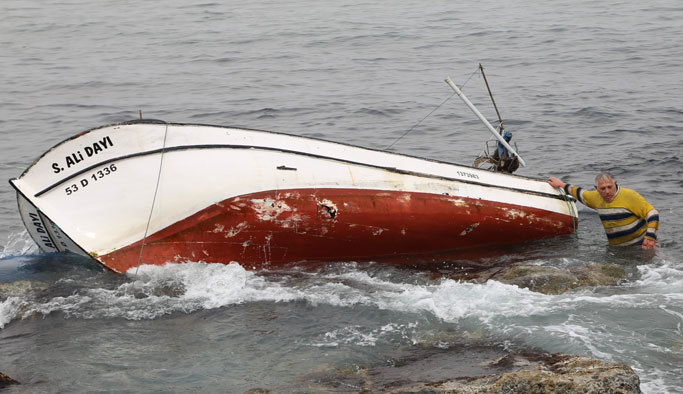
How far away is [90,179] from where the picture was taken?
8398 mm

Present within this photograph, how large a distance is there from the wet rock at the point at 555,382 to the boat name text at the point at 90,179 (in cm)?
405

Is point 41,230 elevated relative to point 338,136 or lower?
elevated

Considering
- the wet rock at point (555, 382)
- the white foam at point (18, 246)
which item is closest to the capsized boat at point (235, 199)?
the white foam at point (18, 246)

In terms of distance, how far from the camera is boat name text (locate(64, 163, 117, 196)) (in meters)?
8.38

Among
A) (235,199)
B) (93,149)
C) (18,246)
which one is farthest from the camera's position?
(18,246)

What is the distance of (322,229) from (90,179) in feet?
8.09

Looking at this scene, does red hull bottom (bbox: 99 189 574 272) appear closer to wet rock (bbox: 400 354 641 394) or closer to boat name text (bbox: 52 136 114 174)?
boat name text (bbox: 52 136 114 174)

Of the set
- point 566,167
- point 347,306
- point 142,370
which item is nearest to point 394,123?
point 566,167

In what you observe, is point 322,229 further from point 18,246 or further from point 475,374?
point 18,246

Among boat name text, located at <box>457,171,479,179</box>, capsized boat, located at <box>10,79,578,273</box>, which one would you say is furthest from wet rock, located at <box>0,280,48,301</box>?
boat name text, located at <box>457,171,479,179</box>

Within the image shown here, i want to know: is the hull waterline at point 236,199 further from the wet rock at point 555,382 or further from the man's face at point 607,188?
the wet rock at point 555,382

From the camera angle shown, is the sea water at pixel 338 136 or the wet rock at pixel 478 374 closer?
the wet rock at pixel 478 374

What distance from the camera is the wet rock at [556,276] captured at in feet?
27.2

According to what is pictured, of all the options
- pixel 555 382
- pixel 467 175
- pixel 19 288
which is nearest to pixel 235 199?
pixel 19 288
